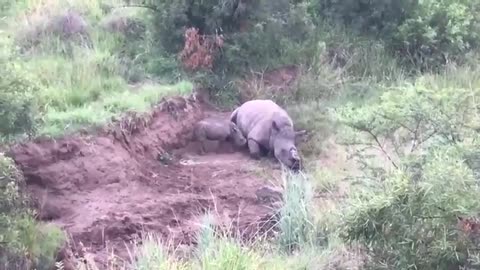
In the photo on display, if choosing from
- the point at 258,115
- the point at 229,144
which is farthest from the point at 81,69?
the point at 258,115

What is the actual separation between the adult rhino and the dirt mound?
0.43 metres

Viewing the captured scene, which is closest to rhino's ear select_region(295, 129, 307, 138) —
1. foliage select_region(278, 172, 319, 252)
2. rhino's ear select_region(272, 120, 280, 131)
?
rhino's ear select_region(272, 120, 280, 131)

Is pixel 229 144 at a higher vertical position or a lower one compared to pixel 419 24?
lower

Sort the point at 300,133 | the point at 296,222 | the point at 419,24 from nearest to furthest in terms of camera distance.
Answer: the point at 296,222, the point at 300,133, the point at 419,24

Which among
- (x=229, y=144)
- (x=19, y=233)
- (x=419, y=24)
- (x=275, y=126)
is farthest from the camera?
(x=419, y=24)

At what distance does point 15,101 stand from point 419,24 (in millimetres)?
8937

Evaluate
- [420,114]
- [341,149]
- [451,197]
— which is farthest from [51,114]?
[451,197]

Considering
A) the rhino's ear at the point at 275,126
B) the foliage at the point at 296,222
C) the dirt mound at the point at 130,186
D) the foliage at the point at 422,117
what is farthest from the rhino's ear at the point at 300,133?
the foliage at the point at 422,117

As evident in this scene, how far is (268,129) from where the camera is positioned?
39.7 feet

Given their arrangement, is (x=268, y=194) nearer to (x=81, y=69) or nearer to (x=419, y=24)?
(x=81, y=69)

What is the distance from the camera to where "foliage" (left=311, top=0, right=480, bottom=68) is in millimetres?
14898

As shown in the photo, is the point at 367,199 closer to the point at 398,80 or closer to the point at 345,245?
the point at 345,245

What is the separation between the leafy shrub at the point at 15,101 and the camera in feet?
25.2

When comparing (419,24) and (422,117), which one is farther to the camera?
(419,24)
